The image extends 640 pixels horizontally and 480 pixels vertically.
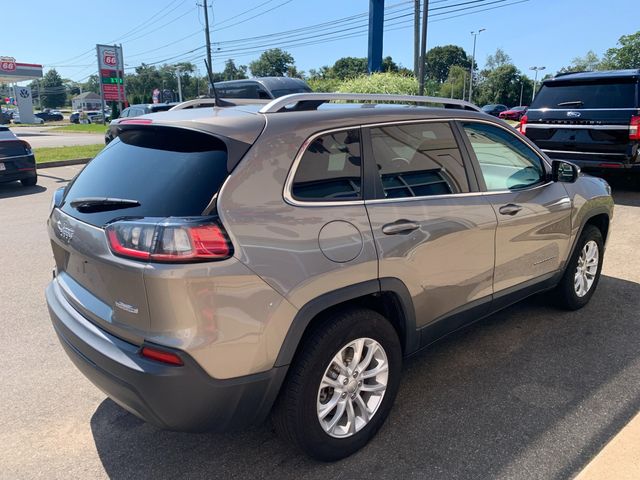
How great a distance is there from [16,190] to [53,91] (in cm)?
14744

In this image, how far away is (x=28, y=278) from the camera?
5223mm

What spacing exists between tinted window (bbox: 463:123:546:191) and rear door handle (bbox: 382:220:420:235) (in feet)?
2.90

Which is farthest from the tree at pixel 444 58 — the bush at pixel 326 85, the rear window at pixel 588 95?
the rear window at pixel 588 95

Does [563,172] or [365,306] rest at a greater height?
[563,172]

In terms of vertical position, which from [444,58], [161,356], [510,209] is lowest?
[161,356]

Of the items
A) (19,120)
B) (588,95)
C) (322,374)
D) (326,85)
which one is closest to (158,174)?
(322,374)

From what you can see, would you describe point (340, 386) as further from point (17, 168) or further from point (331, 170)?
point (17, 168)

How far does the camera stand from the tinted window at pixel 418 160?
271 centimetres

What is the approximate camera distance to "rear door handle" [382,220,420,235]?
2.56m

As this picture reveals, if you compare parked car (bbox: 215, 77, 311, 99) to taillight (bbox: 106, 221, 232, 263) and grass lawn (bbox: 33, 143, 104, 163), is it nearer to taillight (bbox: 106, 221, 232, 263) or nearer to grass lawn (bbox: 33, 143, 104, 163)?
grass lawn (bbox: 33, 143, 104, 163)

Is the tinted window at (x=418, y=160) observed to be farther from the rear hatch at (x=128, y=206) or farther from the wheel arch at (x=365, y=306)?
the rear hatch at (x=128, y=206)

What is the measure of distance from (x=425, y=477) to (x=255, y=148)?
174 centimetres

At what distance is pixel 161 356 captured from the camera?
6.68ft

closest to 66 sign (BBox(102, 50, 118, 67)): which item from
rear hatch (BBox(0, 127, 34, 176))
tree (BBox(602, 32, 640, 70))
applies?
rear hatch (BBox(0, 127, 34, 176))
